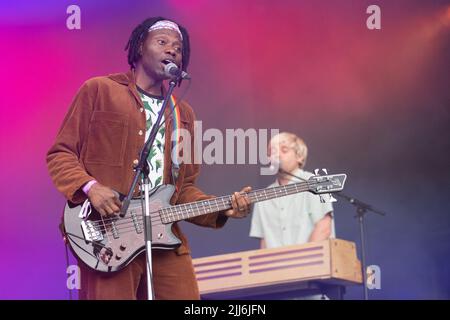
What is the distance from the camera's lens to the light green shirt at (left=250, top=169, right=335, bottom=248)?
266 inches

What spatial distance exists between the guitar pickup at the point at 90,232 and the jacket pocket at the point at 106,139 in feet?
1.13

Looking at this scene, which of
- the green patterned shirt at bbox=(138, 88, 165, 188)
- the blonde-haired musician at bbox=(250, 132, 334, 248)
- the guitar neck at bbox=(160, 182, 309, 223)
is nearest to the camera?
the guitar neck at bbox=(160, 182, 309, 223)

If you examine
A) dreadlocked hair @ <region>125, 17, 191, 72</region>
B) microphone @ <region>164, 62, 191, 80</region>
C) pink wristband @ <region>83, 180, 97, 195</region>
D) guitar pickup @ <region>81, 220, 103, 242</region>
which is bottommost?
guitar pickup @ <region>81, 220, 103, 242</region>

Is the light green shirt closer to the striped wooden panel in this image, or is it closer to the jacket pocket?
the striped wooden panel

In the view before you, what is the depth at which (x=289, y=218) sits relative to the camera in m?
6.83

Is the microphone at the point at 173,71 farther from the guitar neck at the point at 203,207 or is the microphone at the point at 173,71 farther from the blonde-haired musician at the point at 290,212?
the blonde-haired musician at the point at 290,212

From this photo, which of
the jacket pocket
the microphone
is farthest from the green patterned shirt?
the microphone

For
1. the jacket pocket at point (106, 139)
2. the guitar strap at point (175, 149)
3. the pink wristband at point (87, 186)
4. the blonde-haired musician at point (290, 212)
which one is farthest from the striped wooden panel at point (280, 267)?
the pink wristband at point (87, 186)

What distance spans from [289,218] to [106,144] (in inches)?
105

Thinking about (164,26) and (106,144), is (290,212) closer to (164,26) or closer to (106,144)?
(164,26)

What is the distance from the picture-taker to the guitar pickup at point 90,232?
14.0ft

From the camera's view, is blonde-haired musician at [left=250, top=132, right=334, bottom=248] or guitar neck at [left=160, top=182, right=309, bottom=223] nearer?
guitar neck at [left=160, top=182, right=309, bottom=223]

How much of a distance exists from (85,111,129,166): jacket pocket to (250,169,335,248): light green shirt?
2.55 metres
